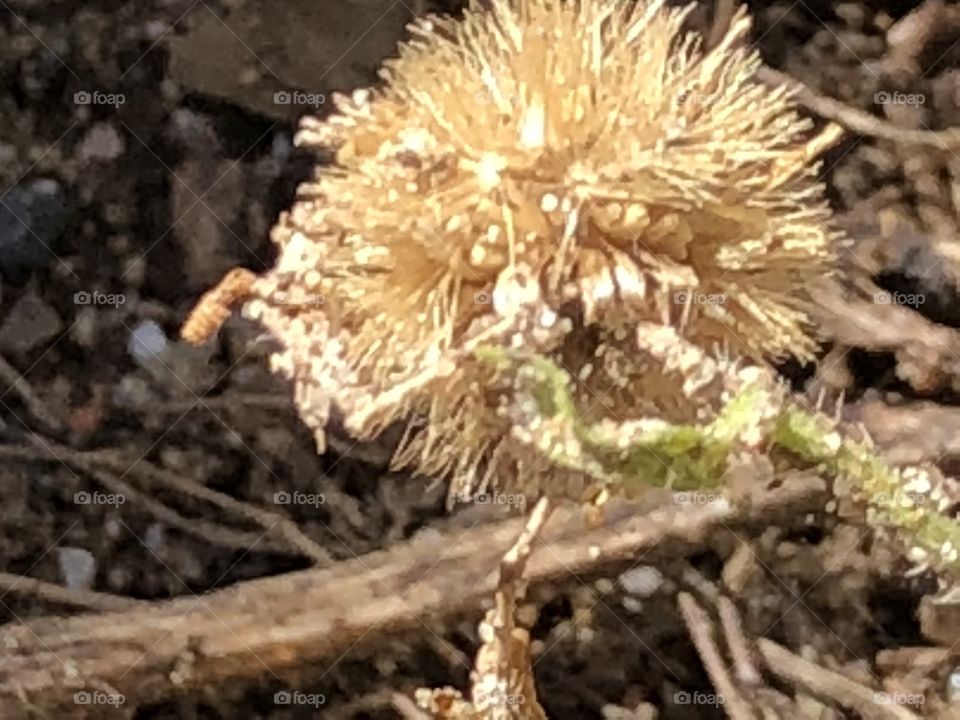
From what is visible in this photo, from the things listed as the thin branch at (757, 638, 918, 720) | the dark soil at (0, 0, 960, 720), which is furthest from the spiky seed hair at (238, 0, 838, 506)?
the thin branch at (757, 638, 918, 720)

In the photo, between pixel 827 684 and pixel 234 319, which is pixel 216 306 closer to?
pixel 234 319

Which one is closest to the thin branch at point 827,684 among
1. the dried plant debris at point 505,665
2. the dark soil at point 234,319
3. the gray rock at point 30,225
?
the dark soil at point 234,319

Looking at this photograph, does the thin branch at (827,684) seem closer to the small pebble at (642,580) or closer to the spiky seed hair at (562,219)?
the small pebble at (642,580)

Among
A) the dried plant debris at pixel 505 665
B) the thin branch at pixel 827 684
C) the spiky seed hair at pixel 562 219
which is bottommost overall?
the dried plant debris at pixel 505 665

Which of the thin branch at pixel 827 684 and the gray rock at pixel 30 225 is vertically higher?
the gray rock at pixel 30 225

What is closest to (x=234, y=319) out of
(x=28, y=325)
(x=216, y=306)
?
(x=216, y=306)

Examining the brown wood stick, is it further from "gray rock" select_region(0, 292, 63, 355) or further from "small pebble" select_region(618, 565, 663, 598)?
"gray rock" select_region(0, 292, 63, 355)

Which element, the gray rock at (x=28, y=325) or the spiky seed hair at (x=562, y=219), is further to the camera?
the gray rock at (x=28, y=325)
